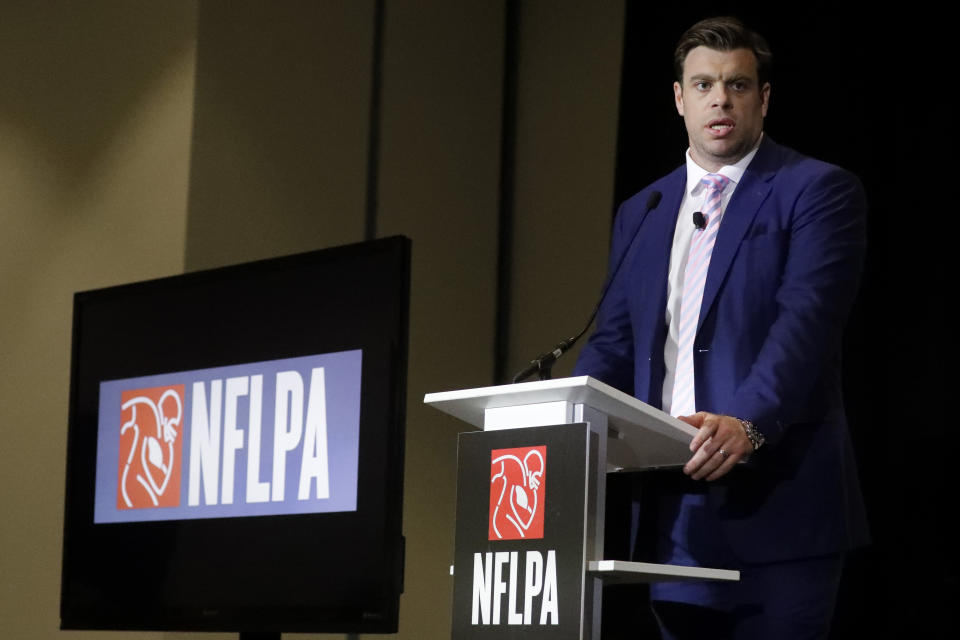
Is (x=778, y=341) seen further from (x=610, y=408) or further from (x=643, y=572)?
Answer: (x=643, y=572)

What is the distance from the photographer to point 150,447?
2844mm

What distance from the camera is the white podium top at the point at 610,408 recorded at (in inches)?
68.1

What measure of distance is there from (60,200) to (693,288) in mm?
2708

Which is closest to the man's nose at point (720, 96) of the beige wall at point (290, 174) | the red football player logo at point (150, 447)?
the red football player logo at point (150, 447)

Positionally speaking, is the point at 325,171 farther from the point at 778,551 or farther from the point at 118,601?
the point at 778,551

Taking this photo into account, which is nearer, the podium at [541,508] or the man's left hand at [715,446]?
the podium at [541,508]

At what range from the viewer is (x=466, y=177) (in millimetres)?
4652

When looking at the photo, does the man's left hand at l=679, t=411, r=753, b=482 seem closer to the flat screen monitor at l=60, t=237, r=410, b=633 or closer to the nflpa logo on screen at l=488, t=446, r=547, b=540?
the nflpa logo on screen at l=488, t=446, r=547, b=540

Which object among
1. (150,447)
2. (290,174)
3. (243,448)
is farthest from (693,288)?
(290,174)

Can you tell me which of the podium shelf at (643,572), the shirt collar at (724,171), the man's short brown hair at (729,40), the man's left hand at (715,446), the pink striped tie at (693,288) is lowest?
the podium shelf at (643,572)

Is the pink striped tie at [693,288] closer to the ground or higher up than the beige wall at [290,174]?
closer to the ground

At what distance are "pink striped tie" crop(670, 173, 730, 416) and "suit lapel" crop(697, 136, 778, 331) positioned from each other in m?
0.03

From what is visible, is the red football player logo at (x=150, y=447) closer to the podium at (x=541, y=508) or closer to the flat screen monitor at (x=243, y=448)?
the flat screen monitor at (x=243, y=448)

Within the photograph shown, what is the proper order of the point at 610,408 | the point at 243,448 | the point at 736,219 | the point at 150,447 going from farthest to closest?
the point at 150,447, the point at 243,448, the point at 736,219, the point at 610,408
